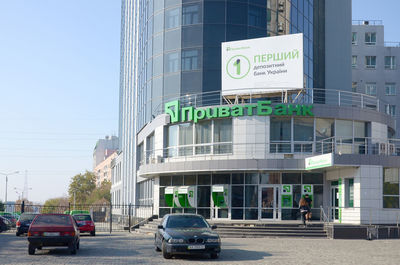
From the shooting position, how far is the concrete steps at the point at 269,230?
2844 centimetres

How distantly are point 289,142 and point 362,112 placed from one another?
4920 millimetres

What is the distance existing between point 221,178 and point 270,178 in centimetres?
302

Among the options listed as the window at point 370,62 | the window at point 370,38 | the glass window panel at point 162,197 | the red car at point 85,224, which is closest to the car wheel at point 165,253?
the red car at point 85,224

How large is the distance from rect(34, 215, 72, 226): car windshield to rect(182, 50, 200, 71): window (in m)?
21.0

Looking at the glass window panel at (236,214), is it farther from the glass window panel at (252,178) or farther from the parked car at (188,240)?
the parked car at (188,240)

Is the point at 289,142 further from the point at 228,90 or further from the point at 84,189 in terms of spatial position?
the point at 84,189

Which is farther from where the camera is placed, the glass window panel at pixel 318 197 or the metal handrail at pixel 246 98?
the metal handrail at pixel 246 98

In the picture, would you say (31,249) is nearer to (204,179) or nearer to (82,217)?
(82,217)

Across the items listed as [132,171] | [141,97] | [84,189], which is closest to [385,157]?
[141,97]

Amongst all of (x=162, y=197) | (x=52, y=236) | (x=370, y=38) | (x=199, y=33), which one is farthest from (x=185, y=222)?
(x=370, y=38)

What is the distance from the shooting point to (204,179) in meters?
34.8

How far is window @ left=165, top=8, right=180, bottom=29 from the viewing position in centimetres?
4025

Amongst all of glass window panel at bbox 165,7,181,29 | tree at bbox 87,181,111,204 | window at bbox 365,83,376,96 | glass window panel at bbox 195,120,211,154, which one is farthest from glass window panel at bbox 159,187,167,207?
tree at bbox 87,181,111,204

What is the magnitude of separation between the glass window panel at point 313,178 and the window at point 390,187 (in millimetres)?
3833
